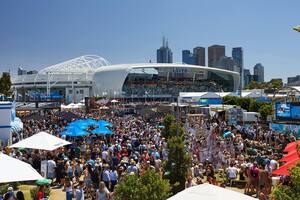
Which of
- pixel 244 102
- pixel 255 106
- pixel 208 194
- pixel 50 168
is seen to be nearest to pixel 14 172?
pixel 208 194

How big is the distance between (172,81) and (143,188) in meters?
123

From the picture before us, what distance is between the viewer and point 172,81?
428 feet

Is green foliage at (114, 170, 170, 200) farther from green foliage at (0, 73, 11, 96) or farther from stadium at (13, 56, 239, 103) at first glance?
stadium at (13, 56, 239, 103)

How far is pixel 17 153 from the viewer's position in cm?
1748

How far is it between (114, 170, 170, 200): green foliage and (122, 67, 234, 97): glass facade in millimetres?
109745

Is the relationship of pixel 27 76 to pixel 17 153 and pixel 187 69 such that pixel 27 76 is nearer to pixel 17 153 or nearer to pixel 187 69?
pixel 187 69

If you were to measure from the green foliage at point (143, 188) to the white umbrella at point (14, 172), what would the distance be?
204 cm

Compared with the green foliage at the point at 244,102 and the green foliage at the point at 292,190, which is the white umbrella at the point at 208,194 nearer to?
the green foliage at the point at 292,190

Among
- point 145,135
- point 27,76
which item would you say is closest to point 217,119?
point 145,135

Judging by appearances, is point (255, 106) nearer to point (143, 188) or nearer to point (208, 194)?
point (143, 188)

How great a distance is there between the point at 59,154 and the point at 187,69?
381 feet

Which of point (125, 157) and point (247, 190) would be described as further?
point (125, 157)

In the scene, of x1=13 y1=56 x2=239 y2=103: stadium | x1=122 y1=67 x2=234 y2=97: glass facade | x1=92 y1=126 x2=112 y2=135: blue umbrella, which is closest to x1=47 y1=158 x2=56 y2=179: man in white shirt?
x1=92 y1=126 x2=112 y2=135: blue umbrella

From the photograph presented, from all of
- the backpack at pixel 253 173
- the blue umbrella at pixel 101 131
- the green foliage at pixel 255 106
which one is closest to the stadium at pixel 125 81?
the green foliage at pixel 255 106
